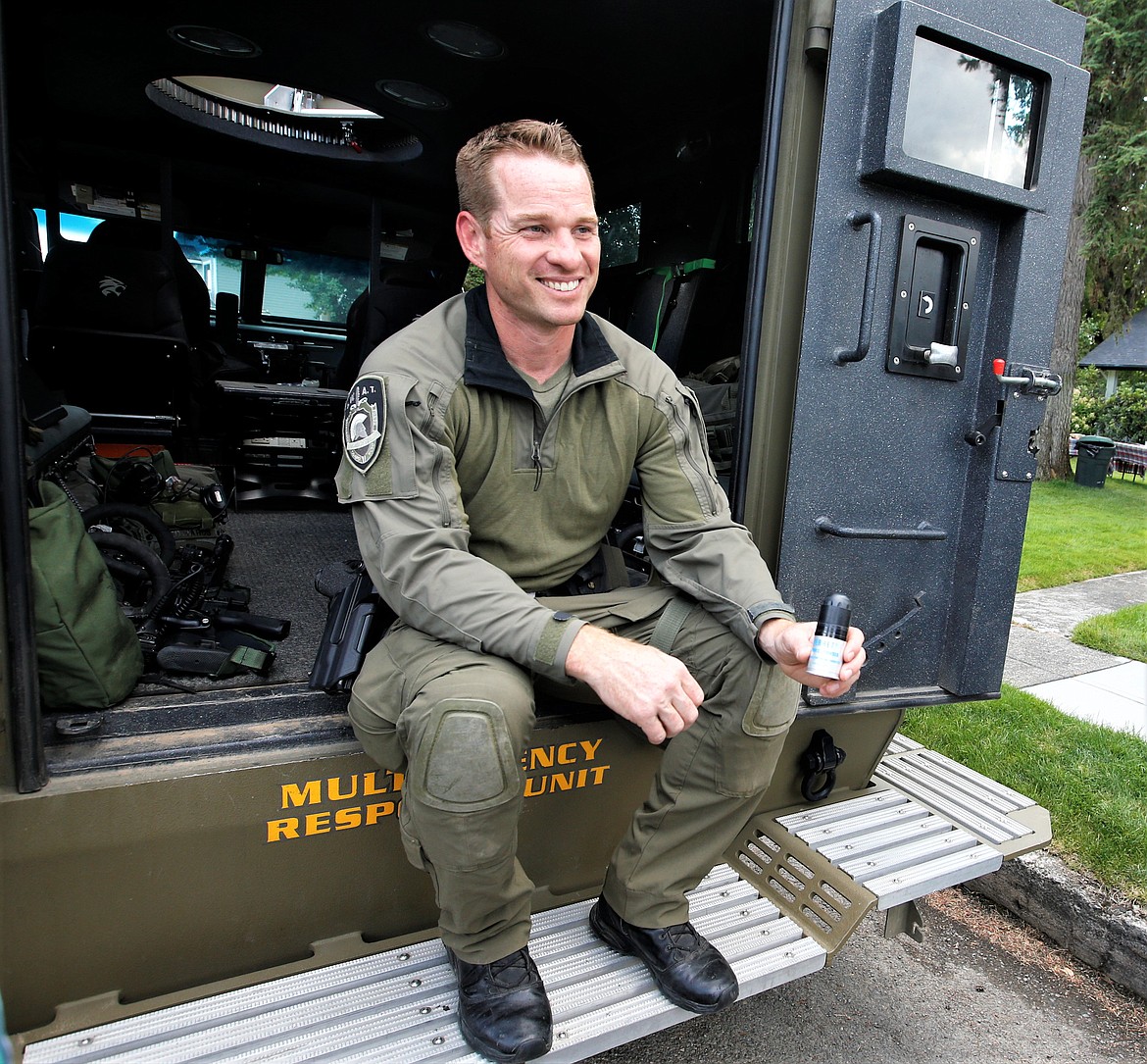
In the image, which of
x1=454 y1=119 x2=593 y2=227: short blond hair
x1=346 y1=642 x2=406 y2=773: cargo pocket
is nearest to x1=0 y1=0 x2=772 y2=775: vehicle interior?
x1=346 y1=642 x2=406 y2=773: cargo pocket

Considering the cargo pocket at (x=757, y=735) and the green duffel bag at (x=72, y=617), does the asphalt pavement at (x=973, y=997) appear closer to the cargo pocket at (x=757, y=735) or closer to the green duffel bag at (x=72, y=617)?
the cargo pocket at (x=757, y=735)

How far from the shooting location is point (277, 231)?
523 centimetres

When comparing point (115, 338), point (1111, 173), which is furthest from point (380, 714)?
point (1111, 173)

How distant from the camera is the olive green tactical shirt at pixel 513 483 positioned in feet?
5.05

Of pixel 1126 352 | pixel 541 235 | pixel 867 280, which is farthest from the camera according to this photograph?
pixel 1126 352

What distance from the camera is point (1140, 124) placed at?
9742 mm

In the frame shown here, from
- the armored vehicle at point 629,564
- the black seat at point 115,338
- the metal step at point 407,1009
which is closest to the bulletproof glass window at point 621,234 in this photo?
the armored vehicle at point 629,564

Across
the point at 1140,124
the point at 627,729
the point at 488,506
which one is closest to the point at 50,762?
the point at 488,506

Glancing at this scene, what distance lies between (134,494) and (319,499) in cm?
149

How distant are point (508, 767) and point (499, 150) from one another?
119 centimetres

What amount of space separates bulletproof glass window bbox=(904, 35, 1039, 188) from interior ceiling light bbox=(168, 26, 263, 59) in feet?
8.62

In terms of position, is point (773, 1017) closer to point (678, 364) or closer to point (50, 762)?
point (50, 762)

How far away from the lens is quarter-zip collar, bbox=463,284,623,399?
67.8 inches

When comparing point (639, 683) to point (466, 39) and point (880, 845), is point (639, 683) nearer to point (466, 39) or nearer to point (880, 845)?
point (880, 845)
